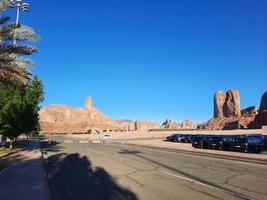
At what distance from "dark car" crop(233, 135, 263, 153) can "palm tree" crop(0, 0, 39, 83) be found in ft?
71.3

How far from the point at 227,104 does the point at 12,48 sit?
176m

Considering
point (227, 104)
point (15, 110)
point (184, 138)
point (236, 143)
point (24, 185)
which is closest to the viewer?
point (24, 185)

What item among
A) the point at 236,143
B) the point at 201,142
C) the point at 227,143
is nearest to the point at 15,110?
the point at 201,142

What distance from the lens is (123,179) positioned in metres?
15.1

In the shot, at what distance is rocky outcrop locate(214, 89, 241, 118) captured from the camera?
18200 centimetres

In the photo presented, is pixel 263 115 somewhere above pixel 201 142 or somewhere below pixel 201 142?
above

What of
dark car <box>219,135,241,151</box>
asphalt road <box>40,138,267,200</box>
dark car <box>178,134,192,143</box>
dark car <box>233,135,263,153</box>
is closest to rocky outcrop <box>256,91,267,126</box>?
dark car <box>178,134,192,143</box>

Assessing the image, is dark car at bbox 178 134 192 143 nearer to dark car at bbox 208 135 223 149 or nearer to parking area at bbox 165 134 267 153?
parking area at bbox 165 134 267 153

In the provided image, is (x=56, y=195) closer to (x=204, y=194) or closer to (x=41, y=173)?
(x=204, y=194)

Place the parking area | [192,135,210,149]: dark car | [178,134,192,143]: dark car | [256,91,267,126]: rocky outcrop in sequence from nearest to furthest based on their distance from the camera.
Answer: the parking area < [192,135,210,149]: dark car < [178,134,192,143]: dark car < [256,91,267,126]: rocky outcrop

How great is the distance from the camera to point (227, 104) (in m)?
184

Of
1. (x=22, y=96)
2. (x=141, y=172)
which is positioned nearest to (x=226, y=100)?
(x=22, y=96)

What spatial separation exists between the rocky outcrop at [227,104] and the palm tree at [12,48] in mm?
170135

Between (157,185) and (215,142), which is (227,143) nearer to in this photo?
A: (215,142)
